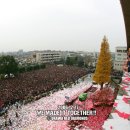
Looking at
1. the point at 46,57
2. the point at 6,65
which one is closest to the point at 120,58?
the point at 6,65

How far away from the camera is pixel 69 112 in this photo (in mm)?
20938

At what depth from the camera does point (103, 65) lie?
29766mm

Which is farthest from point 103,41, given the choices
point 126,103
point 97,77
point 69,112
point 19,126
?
point 126,103

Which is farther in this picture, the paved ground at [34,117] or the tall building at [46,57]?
the tall building at [46,57]

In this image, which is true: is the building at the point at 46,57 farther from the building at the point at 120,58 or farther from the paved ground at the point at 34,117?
the paved ground at the point at 34,117

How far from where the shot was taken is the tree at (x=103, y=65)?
29.7 meters

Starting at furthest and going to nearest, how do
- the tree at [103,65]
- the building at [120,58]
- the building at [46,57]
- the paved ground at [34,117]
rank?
1. the building at [46,57]
2. the building at [120,58]
3. the tree at [103,65]
4. the paved ground at [34,117]

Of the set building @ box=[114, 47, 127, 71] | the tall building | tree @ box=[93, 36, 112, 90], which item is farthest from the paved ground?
the tall building

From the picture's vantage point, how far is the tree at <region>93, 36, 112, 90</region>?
97.3ft

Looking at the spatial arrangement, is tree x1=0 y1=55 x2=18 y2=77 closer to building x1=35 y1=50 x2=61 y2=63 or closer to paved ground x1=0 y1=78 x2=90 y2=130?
paved ground x1=0 y1=78 x2=90 y2=130

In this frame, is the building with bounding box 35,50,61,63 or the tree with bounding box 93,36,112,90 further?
the building with bounding box 35,50,61,63

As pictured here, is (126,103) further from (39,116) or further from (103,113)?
(39,116)

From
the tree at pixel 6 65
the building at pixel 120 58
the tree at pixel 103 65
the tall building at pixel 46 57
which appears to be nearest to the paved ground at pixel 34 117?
the tree at pixel 103 65

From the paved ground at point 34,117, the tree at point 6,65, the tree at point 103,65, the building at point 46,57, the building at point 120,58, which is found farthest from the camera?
the building at point 46,57
